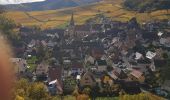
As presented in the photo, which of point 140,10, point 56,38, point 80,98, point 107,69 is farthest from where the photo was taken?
point 140,10

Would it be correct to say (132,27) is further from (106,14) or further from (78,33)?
(106,14)

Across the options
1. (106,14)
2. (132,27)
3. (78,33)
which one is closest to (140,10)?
(106,14)

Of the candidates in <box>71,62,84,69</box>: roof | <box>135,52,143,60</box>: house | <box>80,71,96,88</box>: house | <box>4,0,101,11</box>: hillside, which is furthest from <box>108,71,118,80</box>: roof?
<box>4,0,101,11</box>: hillside

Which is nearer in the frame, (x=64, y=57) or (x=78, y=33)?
(x=64, y=57)

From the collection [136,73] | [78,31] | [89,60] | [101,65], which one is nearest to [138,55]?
[89,60]

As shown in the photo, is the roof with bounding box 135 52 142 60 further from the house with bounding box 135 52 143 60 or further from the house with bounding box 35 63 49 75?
the house with bounding box 35 63 49 75

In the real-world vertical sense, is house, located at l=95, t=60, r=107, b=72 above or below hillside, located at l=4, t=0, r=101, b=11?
below
